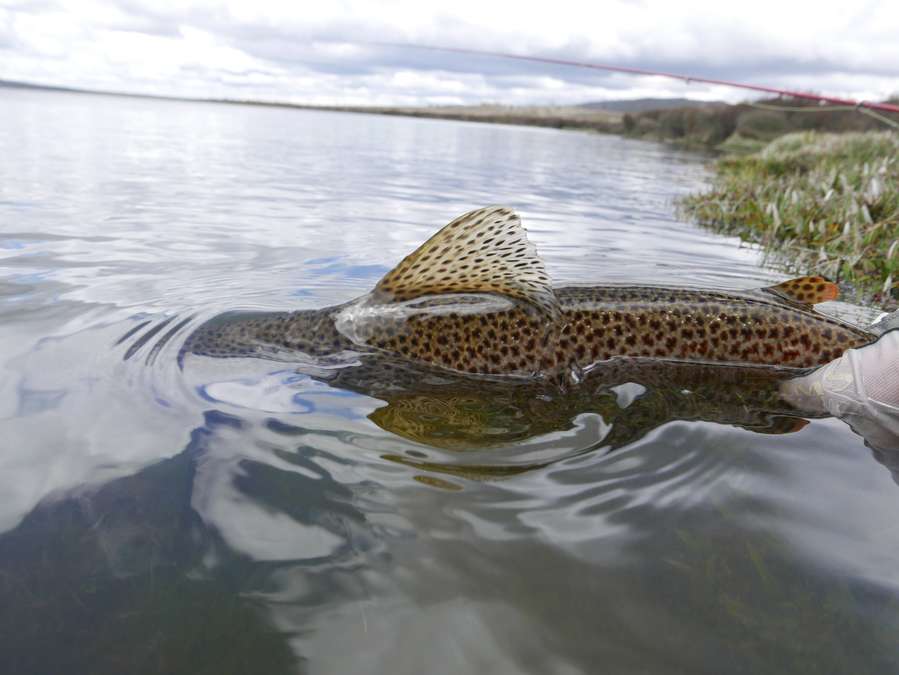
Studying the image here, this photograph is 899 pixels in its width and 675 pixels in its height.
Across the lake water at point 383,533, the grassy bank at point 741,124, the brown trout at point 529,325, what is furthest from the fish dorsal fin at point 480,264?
the grassy bank at point 741,124

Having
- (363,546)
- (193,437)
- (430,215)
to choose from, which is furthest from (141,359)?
(430,215)

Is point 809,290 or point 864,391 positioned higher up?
point 809,290

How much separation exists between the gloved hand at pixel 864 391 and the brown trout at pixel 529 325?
399 mm

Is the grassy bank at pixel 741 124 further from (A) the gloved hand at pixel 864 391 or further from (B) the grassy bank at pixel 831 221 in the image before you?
(A) the gloved hand at pixel 864 391

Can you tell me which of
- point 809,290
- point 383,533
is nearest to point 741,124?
point 809,290

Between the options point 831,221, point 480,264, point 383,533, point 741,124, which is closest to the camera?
point 383,533

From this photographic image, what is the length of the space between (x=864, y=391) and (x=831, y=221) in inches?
235

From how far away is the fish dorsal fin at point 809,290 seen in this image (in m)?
4.18

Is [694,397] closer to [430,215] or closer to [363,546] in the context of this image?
[363,546]

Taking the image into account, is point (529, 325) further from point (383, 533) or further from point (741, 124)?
point (741, 124)

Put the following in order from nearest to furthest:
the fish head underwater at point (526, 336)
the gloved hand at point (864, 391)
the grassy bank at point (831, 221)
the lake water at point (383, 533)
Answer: the lake water at point (383, 533) < the gloved hand at point (864, 391) < the fish head underwater at point (526, 336) < the grassy bank at point (831, 221)

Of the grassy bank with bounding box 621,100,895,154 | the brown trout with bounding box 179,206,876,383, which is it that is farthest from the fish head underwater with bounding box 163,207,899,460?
the grassy bank with bounding box 621,100,895,154

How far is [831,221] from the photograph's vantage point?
8.54 meters

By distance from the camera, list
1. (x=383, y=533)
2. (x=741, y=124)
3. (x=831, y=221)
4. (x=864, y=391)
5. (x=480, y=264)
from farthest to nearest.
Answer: (x=741, y=124) < (x=831, y=221) < (x=480, y=264) < (x=864, y=391) < (x=383, y=533)
